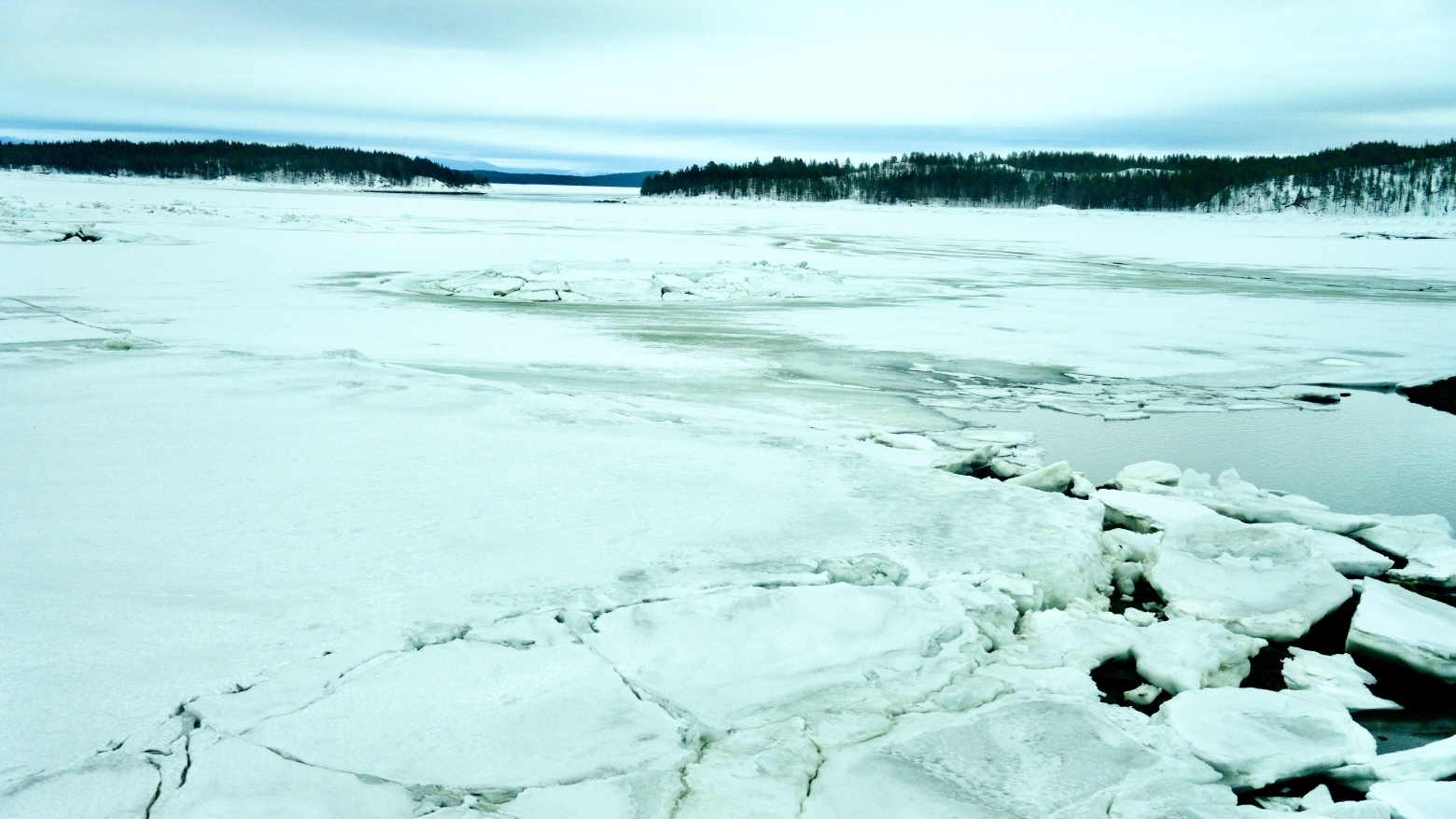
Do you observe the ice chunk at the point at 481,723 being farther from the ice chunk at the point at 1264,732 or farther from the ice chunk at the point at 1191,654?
the ice chunk at the point at 1191,654

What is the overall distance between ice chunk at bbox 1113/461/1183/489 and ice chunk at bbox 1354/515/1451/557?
827 mm

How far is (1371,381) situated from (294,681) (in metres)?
7.81

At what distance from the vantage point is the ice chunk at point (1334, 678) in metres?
2.77

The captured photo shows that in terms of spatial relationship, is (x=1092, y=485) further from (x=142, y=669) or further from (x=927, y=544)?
(x=142, y=669)

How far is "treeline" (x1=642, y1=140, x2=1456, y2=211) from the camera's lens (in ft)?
230

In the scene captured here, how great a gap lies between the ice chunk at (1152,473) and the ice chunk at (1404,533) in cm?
83

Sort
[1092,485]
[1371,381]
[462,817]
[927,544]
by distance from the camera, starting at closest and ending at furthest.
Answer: [462,817], [927,544], [1092,485], [1371,381]

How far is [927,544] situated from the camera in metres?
3.52

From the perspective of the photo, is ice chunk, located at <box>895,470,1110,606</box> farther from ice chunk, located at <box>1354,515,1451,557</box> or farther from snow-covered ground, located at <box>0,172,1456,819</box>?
ice chunk, located at <box>1354,515,1451,557</box>

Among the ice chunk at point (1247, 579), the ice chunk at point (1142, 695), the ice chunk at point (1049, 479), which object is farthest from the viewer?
the ice chunk at point (1049, 479)

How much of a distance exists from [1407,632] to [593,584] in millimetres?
2628

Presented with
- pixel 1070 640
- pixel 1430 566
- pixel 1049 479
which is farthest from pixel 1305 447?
pixel 1070 640

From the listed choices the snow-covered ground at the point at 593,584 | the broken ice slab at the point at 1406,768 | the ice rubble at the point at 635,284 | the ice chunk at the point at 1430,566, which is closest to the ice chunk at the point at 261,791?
the snow-covered ground at the point at 593,584

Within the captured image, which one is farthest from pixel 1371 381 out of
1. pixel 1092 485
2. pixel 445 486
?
pixel 445 486
